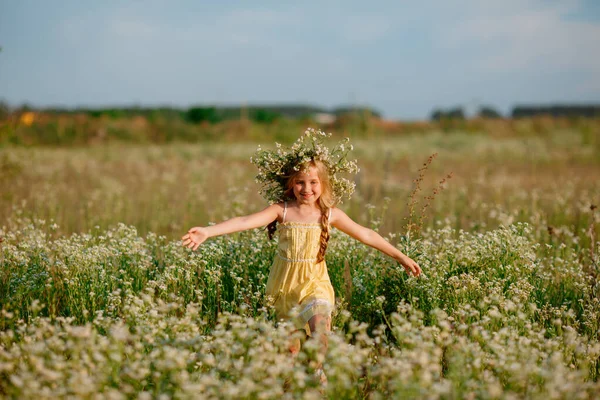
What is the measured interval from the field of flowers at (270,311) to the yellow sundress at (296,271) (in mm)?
165

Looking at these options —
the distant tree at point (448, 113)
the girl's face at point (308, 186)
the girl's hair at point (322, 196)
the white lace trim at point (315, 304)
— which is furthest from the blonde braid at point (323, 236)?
the distant tree at point (448, 113)

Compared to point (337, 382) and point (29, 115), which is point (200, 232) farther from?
point (29, 115)

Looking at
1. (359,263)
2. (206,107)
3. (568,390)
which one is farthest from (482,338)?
(206,107)

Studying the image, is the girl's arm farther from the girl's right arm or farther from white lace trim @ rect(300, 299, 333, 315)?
white lace trim @ rect(300, 299, 333, 315)

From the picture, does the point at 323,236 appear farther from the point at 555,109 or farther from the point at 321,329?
the point at 555,109

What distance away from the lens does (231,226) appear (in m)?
4.76

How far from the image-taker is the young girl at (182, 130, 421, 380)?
4801mm

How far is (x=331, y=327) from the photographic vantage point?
16.0ft

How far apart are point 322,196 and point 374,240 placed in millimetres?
609

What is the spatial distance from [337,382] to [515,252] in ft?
9.18

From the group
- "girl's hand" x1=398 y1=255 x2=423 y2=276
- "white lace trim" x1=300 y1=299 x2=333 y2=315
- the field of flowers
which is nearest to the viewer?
the field of flowers

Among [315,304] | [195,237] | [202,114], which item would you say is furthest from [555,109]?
[195,237]

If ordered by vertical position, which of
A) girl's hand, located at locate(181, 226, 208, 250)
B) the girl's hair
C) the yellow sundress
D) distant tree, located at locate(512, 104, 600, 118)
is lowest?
the yellow sundress

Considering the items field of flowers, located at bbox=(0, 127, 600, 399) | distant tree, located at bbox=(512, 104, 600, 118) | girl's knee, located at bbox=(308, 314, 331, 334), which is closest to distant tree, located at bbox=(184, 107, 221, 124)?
distant tree, located at bbox=(512, 104, 600, 118)
